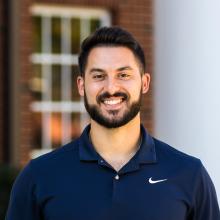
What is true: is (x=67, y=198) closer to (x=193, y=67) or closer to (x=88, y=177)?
(x=88, y=177)

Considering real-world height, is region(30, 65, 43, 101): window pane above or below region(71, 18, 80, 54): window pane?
below

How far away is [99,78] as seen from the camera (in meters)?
3.14

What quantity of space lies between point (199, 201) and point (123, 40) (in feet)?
2.17

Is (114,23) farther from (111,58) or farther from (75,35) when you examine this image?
(111,58)

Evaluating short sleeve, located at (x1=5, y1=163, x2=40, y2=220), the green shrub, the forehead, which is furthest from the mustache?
the green shrub

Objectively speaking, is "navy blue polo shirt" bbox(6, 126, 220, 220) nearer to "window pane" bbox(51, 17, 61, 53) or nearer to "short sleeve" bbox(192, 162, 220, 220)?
"short sleeve" bbox(192, 162, 220, 220)

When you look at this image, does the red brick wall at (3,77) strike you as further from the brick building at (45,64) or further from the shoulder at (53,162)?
the shoulder at (53,162)

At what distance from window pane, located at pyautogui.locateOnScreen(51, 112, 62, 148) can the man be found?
20.9 feet

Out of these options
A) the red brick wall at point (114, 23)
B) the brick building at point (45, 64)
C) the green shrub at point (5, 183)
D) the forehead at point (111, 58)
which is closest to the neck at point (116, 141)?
the forehead at point (111, 58)

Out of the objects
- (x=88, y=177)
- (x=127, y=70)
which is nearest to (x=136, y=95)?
(x=127, y=70)

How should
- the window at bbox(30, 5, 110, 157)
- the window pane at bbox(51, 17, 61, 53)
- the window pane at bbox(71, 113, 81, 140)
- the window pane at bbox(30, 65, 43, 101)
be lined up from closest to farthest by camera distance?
the window pane at bbox(30, 65, 43, 101)
the window at bbox(30, 5, 110, 157)
the window pane at bbox(51, 17, 61, 53)
the window pane at bbox(71, 113, 81, 140)

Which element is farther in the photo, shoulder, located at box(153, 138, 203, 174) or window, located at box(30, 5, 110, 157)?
window, located at box(30, 5, 110, 157)

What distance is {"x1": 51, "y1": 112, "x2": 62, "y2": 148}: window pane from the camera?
9664 millimetres

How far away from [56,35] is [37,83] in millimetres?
610
